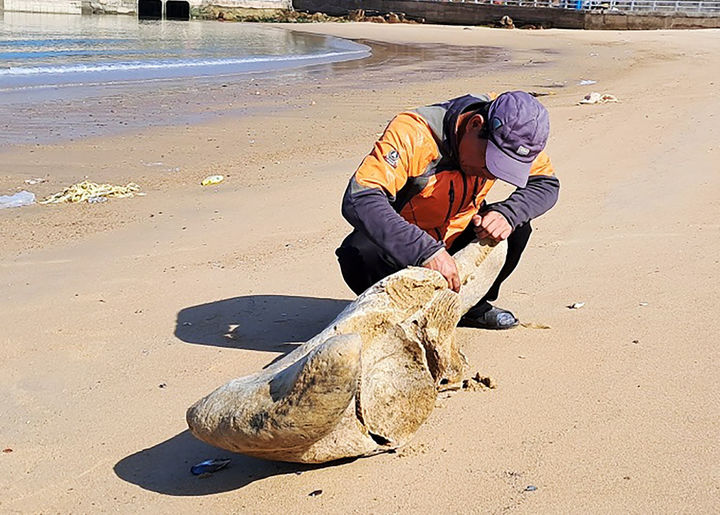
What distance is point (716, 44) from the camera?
3070cm

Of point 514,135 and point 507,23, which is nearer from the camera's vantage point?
point 514,135

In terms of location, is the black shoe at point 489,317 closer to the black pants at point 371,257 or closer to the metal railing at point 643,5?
the black pants at point 371,257

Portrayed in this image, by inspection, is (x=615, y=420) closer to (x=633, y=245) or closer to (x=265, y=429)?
(x=265, y=429)

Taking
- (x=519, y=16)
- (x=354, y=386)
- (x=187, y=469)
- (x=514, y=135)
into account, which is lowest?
(x=187, y=469)

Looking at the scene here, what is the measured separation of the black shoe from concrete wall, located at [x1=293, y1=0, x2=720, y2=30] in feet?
142

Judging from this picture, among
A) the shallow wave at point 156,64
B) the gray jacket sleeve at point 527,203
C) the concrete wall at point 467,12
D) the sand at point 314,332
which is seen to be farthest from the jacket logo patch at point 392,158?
the concrete wall at point 467,12

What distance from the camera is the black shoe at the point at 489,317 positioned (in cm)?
432

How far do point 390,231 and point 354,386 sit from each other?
0.98 meters

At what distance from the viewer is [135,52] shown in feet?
87.5

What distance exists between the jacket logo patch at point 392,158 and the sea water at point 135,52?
44.8ft

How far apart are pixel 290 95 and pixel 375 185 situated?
12.7 m

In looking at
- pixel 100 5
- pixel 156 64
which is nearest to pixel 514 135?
pixel 156 64

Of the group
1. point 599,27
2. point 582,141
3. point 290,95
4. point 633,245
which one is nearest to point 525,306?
point 633,245

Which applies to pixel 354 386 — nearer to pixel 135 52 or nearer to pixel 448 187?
pixel 448 187
